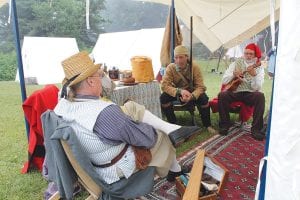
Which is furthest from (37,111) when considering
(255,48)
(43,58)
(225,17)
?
(43,58)

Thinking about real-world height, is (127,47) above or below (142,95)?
above

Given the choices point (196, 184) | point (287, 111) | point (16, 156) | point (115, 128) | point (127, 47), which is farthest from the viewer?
point (127, 47)

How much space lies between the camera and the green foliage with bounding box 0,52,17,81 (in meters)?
13.5

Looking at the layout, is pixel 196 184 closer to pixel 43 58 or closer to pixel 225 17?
pixel 225 17

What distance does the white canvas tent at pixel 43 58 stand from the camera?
10.8 m

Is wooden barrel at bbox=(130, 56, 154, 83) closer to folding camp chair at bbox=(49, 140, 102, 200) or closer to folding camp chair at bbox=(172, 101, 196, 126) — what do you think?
folding camp chair at bbox=(172, 101, 196, 126)

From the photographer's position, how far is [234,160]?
3215 mm

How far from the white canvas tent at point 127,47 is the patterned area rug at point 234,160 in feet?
23.7

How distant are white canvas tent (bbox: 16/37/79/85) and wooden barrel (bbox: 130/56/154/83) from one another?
744cm

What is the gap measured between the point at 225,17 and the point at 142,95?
2.56 meters

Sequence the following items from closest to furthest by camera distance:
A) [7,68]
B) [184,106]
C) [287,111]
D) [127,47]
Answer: [287,111], [184,106], [127,47], [7,68]

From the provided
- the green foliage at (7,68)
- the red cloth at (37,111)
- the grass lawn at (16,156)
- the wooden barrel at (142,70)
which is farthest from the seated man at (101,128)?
the green foliage at (7,68)

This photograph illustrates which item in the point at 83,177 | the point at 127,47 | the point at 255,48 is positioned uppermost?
the point at 127,47

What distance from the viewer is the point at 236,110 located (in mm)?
4176
